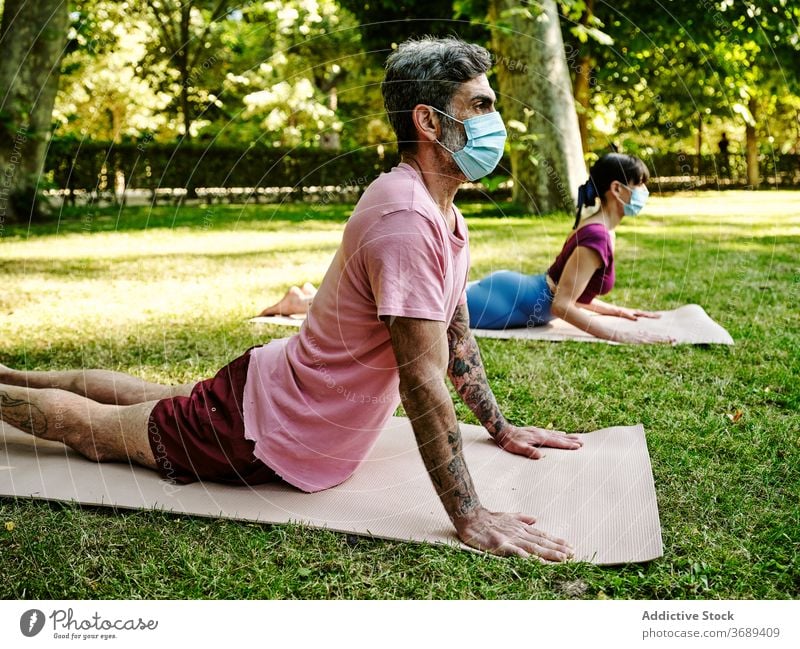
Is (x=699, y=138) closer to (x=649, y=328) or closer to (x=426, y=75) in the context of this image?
(x=649, y=328)

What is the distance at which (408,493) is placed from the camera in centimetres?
304

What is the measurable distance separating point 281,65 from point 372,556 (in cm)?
2810

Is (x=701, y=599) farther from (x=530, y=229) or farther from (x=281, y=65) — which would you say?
(x=281, y=65)

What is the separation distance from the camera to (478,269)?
8.06 m

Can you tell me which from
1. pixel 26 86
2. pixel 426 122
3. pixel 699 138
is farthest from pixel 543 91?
pixel 699 138

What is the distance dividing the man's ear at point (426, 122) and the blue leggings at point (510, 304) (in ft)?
10.6

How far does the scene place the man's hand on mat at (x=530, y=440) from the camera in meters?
3.42

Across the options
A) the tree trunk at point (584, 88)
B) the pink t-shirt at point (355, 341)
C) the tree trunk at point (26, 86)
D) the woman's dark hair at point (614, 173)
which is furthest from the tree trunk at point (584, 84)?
the pink t-shirt at point (355, 341)

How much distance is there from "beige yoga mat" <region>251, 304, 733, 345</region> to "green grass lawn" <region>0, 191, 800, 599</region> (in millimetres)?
166

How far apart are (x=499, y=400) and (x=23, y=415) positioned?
7.53 feet

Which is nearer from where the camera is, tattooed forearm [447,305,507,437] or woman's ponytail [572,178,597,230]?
tattooed forearm [447,305,507,437]

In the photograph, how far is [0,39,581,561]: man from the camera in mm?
2432

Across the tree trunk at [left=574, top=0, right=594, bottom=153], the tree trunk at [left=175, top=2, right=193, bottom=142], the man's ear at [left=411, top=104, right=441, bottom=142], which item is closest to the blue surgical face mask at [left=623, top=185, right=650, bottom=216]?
the man's ear at [left=411, top=104, right=441, bottom=142]

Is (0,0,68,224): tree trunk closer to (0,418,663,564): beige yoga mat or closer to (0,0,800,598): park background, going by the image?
(0,0,800,598): park background
